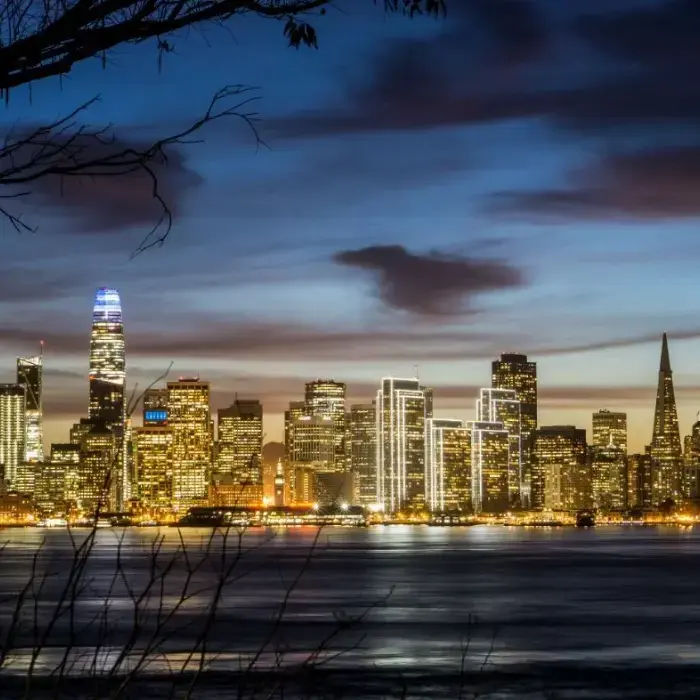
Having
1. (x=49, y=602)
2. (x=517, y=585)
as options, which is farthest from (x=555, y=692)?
(x=517, y=585)

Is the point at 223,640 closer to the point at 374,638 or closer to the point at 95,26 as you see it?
the point at 374,638

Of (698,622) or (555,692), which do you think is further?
(698,622)

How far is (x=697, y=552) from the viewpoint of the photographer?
6678 inches

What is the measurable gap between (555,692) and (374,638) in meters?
17.5

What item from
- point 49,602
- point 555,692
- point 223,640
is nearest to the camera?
point 555,692

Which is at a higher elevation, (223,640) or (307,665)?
(307,665)

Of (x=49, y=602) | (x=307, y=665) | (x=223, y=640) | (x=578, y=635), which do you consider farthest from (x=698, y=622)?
(x=307, y=665)

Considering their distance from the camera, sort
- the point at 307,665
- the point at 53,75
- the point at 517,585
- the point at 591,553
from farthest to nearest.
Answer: the point at 591,553 → the point at 517,585 → the point at 307,665 → the point at 53,75

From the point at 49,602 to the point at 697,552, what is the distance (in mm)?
110051

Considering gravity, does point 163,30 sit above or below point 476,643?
above

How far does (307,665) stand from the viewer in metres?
5.16

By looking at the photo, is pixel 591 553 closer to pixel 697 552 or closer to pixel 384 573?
pixel 697 552

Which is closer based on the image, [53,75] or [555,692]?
[53,75]

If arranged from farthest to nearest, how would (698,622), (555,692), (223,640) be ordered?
(698,622), (223,640), (555,692)
